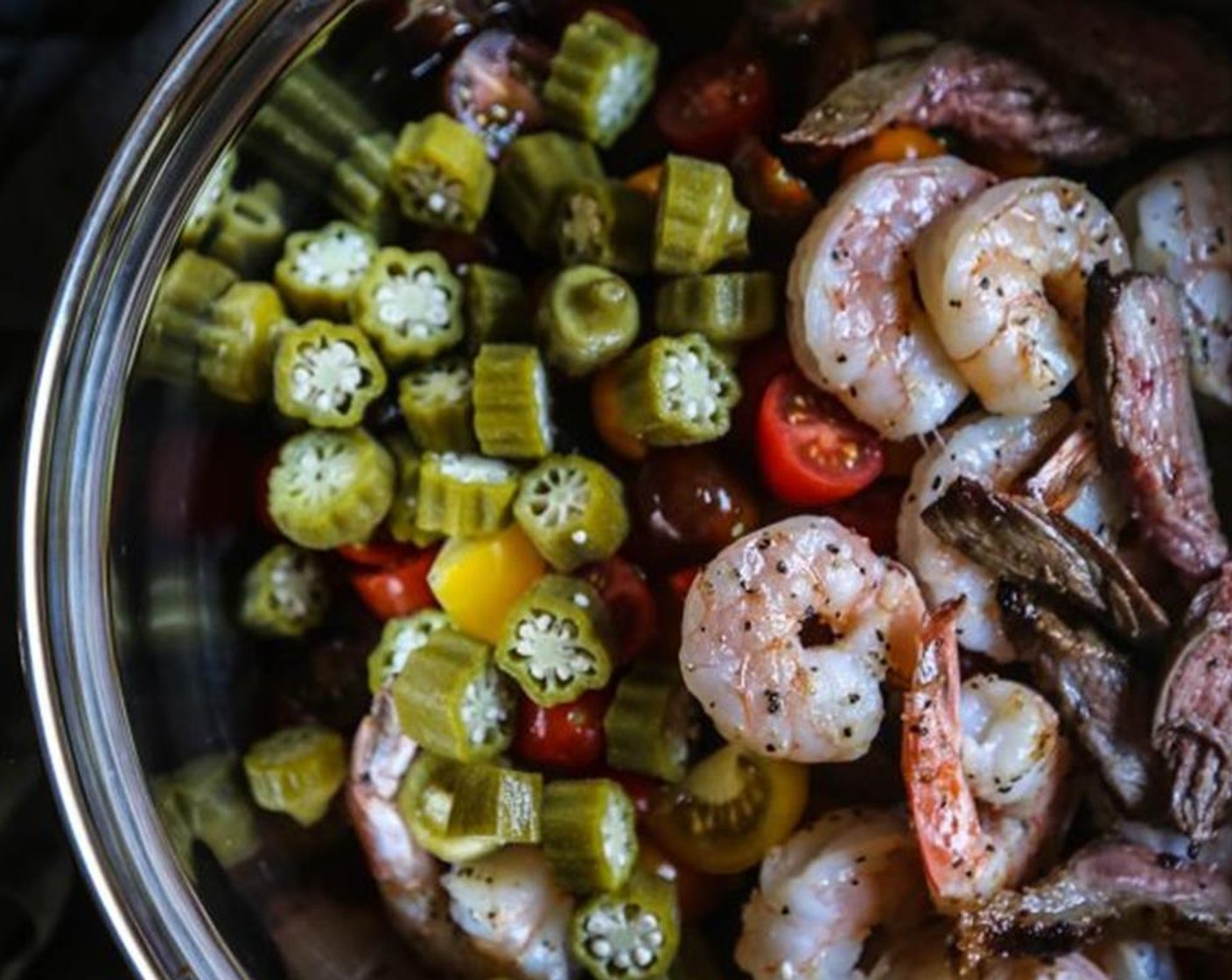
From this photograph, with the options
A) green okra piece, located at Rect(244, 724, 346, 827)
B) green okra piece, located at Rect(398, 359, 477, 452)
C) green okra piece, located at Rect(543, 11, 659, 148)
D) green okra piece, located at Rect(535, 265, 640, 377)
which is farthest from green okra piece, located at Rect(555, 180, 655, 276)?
green okra piece, located at Rect(244, 724, 346, 827)

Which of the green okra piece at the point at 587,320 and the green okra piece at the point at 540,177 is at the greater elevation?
the green okra piece at the point at 540,177

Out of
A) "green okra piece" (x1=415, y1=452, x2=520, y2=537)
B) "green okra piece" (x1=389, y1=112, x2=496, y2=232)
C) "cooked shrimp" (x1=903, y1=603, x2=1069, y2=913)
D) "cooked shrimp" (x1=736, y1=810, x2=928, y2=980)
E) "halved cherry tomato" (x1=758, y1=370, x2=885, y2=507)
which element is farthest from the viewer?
"green okra piece" (x1=389, y1=112, x2=496, y2=232)

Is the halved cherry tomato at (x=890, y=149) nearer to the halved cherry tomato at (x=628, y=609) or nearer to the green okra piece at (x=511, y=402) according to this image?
the green okra piece at (x=511, y=402)

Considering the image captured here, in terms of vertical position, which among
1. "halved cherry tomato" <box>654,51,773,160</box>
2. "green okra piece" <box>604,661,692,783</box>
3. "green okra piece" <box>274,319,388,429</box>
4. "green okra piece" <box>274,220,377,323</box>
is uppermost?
"halved cherry tomato" <box>654,51,773,160</box>

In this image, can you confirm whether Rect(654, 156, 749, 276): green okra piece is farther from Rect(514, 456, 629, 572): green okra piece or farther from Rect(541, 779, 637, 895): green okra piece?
Rect(541, 779, 637, 895): green okra piece

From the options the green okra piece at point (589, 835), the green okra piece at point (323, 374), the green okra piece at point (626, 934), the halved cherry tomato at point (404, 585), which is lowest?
the green okra piece at point (626, 934)

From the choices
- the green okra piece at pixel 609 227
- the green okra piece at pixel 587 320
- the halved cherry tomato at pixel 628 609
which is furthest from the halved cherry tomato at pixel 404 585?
the green okra piece at pixel 609 227

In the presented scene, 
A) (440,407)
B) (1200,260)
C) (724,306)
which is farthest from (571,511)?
(1200,260)
